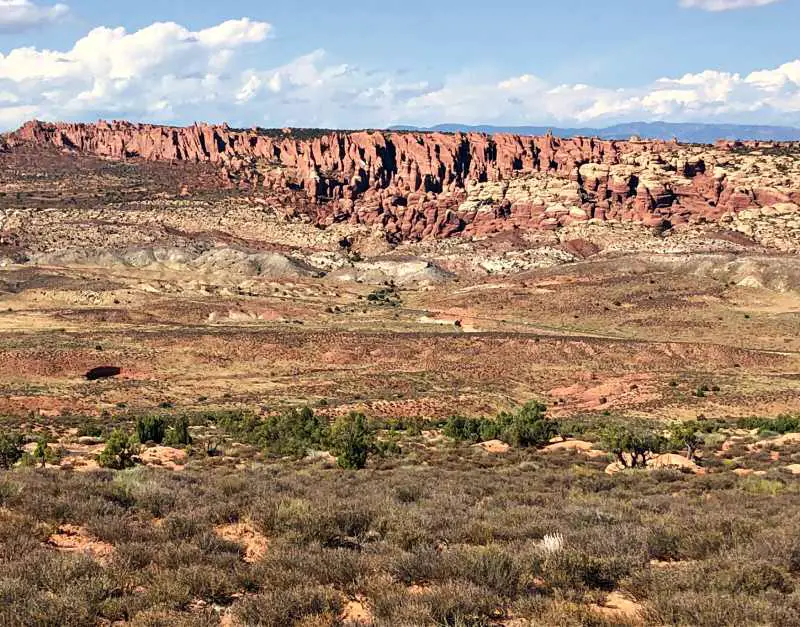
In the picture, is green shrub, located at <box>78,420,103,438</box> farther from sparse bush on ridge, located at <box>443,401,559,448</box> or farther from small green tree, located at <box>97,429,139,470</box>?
sparse bush on ridge, located at <box>443,401,559,448</box>

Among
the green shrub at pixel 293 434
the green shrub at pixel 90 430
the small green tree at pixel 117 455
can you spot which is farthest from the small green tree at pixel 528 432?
the green shrub at pixel 90 430

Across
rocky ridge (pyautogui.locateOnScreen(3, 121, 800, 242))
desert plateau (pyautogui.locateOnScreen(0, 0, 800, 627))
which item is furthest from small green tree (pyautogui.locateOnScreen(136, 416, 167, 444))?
rocky ridge (pyautogui.locateOnScreen(3, 121, 800, 242))

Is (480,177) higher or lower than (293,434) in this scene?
higher

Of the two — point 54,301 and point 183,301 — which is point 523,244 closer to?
point 183,301

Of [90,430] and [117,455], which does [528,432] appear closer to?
[117,455]

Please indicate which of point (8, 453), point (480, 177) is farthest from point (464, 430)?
point (480, 177)

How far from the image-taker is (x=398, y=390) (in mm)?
45688

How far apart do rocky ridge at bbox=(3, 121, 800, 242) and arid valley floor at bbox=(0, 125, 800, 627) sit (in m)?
0.82

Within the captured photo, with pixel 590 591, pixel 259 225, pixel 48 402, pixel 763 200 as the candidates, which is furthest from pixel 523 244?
pixel 590 591

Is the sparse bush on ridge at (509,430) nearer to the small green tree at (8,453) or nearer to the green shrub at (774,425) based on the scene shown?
the green shrub at (774,425)

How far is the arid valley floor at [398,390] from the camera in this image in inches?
329

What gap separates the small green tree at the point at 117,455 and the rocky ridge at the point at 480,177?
101 m

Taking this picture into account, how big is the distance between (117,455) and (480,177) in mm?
117294

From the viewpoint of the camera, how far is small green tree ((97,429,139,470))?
20703mm
